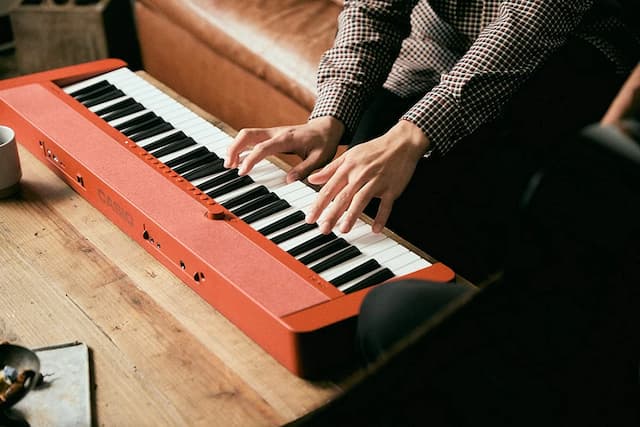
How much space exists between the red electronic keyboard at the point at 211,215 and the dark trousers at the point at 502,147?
255mm

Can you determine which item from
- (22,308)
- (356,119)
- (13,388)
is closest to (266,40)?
(356,119)

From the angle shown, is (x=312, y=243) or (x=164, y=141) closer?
(x=312, y=243)

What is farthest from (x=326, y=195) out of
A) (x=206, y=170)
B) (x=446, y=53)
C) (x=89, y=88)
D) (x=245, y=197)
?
(x=89, y=88)

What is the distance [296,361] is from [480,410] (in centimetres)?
37

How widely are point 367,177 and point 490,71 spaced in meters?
0.34

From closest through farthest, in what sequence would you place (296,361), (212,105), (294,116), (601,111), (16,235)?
1. (296,361)
2. (16,235)
3. (601,111)
4. (294,116)
5. (212,105)

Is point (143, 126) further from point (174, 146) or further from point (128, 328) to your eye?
point (128, 328)

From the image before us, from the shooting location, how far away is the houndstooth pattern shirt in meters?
1.38

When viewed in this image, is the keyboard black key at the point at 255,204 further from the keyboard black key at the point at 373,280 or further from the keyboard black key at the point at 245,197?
the keyboard black key at the point at 373,280

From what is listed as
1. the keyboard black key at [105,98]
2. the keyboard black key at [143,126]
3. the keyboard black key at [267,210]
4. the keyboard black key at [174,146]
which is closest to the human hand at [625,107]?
the keyboard black key at [267,210]

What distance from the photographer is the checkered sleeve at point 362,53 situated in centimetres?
152

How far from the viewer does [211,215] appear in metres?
1.21

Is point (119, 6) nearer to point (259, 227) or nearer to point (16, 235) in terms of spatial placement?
point (16, 235)

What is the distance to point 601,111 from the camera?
4.75 feet
